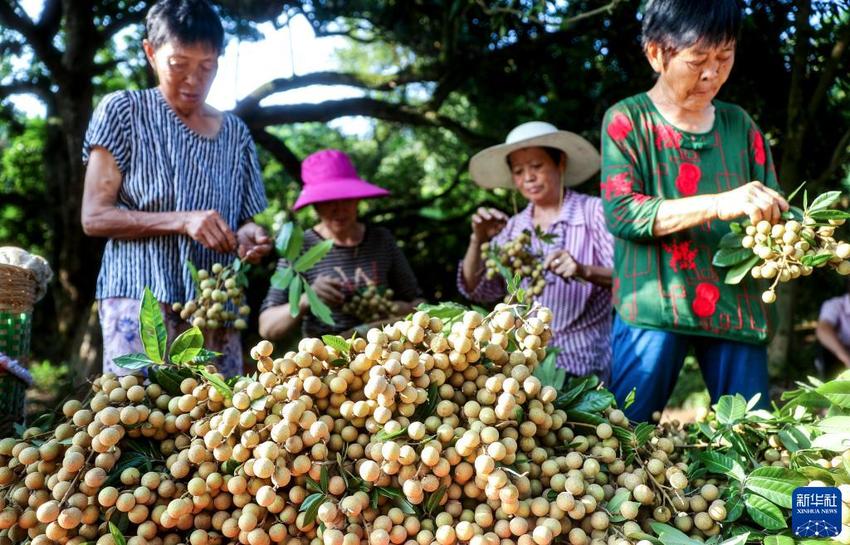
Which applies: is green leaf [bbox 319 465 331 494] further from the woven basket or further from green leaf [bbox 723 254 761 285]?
green leaf [bbox 723 254 761 285]

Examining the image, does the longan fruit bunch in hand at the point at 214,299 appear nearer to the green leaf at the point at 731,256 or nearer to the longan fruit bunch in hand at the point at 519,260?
the longan fruit bunch in hand at the point at 519,260

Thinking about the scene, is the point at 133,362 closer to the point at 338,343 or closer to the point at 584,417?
the point at 338,343

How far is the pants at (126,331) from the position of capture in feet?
6.28

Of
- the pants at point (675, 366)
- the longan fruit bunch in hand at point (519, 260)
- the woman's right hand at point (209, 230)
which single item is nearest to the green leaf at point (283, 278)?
the woman's right hand at point (209, 230)

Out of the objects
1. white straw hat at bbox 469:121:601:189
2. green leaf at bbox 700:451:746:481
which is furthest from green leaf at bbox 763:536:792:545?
white straw hat at bbox 469:121:601:189

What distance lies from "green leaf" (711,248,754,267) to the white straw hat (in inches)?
38.0

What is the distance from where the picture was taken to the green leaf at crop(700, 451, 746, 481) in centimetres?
129

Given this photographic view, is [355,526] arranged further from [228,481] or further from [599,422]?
[599,422]

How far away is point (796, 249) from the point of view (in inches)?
59.6

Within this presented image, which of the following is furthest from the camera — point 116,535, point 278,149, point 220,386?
point 278,149

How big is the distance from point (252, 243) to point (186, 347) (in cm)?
70

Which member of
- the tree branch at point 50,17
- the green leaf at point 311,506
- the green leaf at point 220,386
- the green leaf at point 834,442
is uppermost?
the tree branch at point 50,17

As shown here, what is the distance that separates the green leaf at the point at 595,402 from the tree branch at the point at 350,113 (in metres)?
3.66

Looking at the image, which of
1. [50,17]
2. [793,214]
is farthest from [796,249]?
[50,17]
